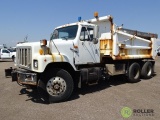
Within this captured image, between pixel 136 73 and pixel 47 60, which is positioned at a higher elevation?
pixel 47 60

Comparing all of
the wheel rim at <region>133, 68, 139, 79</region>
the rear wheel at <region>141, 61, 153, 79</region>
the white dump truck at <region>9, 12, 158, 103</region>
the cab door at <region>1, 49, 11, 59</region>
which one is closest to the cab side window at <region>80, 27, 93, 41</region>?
the white dump truck at <region>9, 12, 158, 103</region>

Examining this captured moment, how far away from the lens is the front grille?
20.1ft

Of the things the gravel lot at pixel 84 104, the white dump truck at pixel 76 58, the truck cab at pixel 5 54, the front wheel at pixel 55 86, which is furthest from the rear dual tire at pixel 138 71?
the truck cab at pixel 5 54

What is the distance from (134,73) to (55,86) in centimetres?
492

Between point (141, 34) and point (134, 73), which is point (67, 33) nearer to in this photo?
point (134, 73)

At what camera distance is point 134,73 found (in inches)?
374

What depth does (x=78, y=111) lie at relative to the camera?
5.26 metres

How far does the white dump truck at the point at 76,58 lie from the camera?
5.97m

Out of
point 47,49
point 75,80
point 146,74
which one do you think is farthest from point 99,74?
point 146,74

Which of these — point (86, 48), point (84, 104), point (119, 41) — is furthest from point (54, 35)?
point (84, 104)

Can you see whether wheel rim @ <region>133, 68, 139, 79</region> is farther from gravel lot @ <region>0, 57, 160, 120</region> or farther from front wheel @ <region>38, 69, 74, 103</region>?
front wheel @ <region>38, 69, 74, 103</region>

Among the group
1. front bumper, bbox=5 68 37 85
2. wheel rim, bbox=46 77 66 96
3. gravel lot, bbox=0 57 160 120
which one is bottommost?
gravel lot, bbox=0 57 160 120

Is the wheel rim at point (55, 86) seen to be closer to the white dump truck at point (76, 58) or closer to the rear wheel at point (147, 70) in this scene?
the white dump truck at point (76, 58)

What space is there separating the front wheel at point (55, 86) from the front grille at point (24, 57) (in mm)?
748
